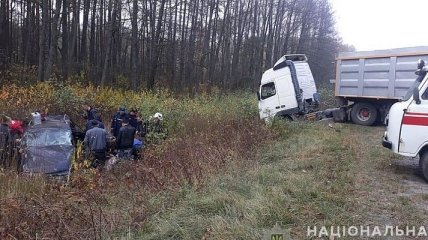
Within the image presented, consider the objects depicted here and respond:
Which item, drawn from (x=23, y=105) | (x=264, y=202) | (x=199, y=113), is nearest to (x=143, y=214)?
(x=264, y=202)

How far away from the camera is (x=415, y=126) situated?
23.8 ft

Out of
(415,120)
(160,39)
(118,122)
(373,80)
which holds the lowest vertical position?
(118,122)

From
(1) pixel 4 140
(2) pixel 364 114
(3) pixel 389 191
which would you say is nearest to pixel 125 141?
(1) pixel 4 140

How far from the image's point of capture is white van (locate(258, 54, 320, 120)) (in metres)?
15.2

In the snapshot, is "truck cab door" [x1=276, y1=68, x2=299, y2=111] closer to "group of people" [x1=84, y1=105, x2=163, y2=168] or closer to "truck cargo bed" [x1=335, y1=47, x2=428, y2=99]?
"truck cargo bed" [x1=335, y1=47, x2=428, y2=99]

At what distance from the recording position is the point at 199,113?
15148mm

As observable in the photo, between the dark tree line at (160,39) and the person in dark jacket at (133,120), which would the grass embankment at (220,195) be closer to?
the person in dark jacket at (133,120)

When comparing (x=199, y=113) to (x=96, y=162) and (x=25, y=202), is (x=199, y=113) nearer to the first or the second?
(x=96, y=162)

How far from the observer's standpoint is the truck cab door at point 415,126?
7.17 m

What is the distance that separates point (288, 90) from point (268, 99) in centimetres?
101

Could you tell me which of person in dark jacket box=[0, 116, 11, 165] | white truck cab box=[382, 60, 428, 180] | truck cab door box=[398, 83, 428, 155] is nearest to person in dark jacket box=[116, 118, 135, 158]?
person in dark jacket box=[0, 116, 11, 165]

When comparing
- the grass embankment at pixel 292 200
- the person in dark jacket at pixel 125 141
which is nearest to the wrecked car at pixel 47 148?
the person in dark jacket at pixel 125 141

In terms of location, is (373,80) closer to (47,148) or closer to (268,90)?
(268,90)

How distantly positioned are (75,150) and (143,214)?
5451mm
